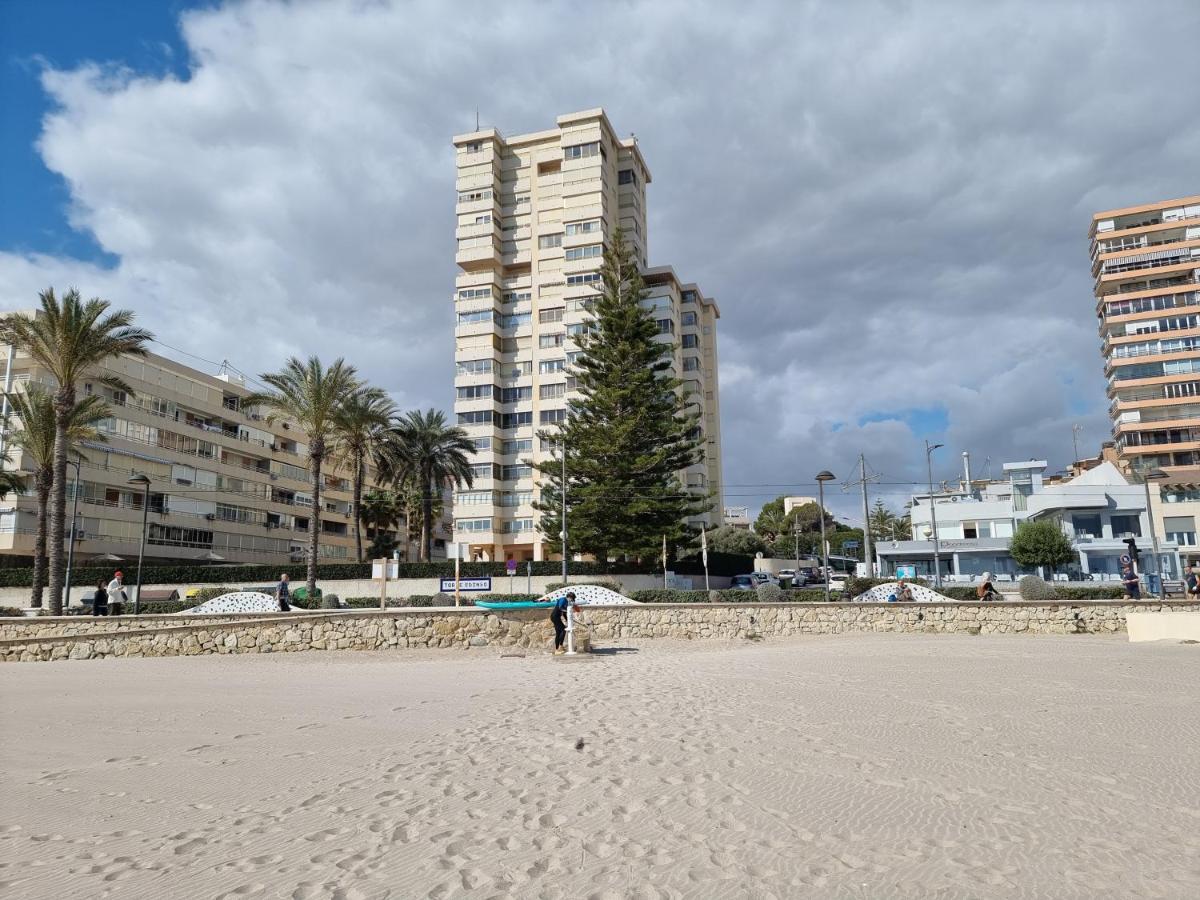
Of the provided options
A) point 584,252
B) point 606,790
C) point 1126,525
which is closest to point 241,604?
point 606,790

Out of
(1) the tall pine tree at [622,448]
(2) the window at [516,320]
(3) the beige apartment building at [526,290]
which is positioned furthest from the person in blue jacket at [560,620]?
(2) the window at [516,320]

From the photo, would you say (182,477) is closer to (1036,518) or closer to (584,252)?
(584,252)

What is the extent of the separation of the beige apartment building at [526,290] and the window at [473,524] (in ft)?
0.30

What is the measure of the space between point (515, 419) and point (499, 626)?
47.6 metres

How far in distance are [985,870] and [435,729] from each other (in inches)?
232

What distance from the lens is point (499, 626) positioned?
19688 millimetres

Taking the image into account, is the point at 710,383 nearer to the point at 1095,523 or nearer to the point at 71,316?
the point at 1095,523

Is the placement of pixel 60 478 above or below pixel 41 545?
above

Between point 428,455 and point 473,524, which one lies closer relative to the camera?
point 428,455

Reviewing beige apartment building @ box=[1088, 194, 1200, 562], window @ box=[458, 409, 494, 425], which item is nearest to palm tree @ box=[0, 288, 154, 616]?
window @ box=[458, 409, 494, 425]

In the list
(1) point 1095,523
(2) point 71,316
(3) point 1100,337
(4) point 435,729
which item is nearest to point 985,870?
(4) point 435,729

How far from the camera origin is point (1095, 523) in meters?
54.5

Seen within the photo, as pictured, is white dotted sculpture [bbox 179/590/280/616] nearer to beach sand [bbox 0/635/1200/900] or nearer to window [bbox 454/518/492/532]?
beach sand [bbox 0/635/1200/900]

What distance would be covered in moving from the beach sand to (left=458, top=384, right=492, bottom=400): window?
54011 mm
